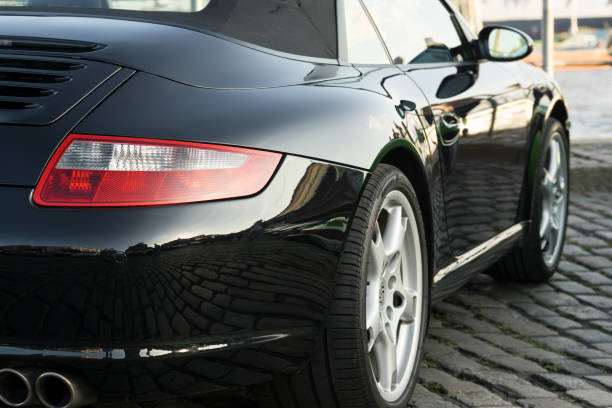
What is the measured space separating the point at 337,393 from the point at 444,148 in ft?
3.73

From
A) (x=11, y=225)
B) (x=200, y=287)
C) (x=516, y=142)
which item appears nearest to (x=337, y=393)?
(x=200, y=287)

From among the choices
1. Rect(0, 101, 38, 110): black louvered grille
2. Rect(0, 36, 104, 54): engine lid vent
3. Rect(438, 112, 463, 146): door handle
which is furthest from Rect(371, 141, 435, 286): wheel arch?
Rect(0, 101, 38, 110): black louvered grille

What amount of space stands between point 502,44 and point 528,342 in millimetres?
1328

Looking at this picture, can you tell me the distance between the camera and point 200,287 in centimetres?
222

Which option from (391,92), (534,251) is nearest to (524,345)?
(534,251)

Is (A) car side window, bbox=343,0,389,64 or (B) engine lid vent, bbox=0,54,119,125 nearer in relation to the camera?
(B) engine lid vent, bbox=0,54,119,125

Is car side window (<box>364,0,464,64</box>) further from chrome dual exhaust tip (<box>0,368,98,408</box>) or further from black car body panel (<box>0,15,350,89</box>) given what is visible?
chrome dual exhaust tip (<box>0,368,98,408</box>)

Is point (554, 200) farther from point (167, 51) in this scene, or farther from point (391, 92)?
point (167, 51)

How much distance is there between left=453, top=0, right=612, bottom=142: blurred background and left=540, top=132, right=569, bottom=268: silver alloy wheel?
4.69 m

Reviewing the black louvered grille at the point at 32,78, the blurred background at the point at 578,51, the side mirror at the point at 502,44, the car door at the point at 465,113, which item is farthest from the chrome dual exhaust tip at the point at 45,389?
the blurred background at the point at 578,51

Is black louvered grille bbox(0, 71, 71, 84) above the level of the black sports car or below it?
above

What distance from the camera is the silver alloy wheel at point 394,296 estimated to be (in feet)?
9.53

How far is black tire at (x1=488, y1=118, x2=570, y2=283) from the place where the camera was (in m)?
4.69

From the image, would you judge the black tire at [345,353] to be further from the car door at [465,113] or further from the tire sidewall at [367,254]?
the car door at [465,113]
